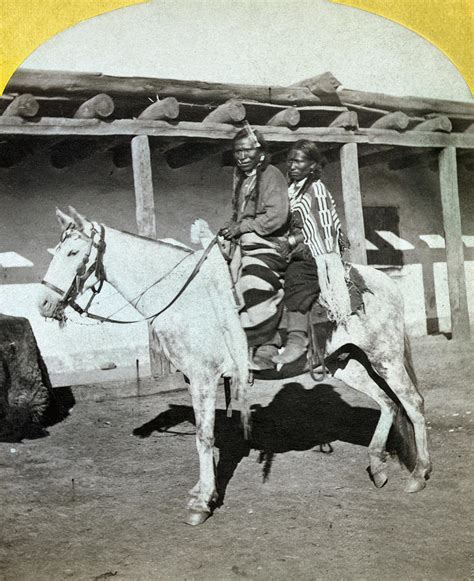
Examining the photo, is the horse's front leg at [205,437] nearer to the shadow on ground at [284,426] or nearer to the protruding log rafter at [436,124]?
the shadow on ground at [284,426]

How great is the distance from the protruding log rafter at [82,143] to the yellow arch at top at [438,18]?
2.27 meters

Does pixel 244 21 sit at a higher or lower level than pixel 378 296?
higher

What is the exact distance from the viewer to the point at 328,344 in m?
3.80

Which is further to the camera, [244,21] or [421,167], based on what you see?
[421,167]

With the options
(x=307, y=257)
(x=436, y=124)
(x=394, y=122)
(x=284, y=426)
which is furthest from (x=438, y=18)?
(x=284, y=426)

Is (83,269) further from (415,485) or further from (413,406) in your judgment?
(415,485)

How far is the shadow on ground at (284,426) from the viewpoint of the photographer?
4.39m

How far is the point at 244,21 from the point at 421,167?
3431 millimetres

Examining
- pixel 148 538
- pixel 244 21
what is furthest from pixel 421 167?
pixel 148 538

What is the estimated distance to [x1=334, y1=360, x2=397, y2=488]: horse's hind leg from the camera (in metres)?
3.95

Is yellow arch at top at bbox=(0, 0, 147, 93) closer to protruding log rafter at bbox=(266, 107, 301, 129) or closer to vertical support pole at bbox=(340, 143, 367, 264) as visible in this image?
protruding log rafter at bbox=(266, 107, 301, 129)

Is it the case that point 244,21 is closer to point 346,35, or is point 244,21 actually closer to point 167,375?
point 346,35

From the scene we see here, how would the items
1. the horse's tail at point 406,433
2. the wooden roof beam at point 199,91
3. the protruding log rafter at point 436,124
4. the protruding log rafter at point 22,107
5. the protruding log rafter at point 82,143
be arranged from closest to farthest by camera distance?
the horse's tail at point 406,433 → the wooden roof beam at point 199,91 → the protruding log rafter at point 436,124 → the protruding log rafter at point 22,107 → the protruding log rafter at point 82,143

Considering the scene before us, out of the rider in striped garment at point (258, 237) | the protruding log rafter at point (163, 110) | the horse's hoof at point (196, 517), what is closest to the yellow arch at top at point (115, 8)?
the rider in striped garment at point (258, 237)
